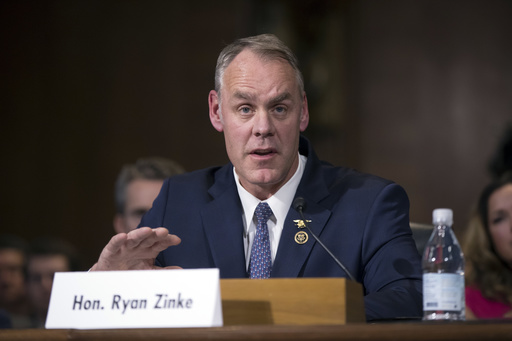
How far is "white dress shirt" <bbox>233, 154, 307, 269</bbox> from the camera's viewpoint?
2.40 m

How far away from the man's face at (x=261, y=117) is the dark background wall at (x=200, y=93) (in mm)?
3737

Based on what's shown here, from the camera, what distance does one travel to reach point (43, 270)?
473cm

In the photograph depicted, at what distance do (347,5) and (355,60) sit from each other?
0.48 metres

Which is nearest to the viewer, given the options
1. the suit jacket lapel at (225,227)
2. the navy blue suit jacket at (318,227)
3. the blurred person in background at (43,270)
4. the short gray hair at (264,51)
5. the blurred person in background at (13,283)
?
the navy blue suit jacket at (318,227)

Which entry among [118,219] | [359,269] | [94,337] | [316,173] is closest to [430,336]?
[94,337]

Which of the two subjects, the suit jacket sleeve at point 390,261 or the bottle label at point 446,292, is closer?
the bottle label at point 446,292

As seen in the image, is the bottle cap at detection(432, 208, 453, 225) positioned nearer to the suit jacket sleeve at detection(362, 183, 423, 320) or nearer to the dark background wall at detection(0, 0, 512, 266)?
the suit jacket sleeve at detection(362, 183, 423, 320)

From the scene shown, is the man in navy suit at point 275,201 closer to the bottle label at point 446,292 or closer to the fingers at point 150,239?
the fingers at point 150,239

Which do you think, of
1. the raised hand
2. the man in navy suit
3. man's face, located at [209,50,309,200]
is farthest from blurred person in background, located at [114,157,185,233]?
the raised hand

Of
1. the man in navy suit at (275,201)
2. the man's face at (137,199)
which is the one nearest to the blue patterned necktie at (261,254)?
the man in navy suit at (275,201)

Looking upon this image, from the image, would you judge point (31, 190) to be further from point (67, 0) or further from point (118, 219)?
point (118, 219)

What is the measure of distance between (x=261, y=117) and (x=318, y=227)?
391mm

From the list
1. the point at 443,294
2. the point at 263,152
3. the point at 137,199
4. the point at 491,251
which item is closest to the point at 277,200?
the point at 263,152

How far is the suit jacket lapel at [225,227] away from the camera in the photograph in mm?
2342
